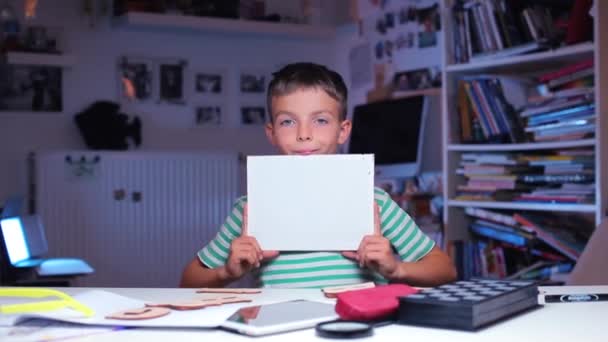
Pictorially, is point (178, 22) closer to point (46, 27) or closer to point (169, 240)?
point (46, 27)

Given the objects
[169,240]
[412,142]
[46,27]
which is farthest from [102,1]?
[412,142]

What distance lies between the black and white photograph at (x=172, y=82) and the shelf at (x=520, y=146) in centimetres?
181

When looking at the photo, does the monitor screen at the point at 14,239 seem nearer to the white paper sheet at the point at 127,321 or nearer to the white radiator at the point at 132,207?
the white radiator at the point at 132,207

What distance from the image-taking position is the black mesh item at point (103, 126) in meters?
4.10

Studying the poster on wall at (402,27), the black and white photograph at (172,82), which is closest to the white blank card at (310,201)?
the poster on wall at (402,27)

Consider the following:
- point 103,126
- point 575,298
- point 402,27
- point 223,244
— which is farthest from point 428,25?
point 575,298

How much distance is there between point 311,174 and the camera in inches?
49.4

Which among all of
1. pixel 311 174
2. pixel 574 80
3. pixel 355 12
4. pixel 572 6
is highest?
pixel 355 12

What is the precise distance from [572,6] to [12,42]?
261cm

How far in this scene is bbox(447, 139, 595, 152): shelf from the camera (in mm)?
2643

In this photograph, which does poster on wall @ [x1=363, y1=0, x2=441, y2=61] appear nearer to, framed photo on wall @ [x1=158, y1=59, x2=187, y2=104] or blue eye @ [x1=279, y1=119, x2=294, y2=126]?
framed photo on wall @ [x1=158, y1=59, x2=187, y2=104]

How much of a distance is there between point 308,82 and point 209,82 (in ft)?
9.93

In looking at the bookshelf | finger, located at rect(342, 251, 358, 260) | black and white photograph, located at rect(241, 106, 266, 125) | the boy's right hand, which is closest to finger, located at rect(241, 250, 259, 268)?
the boy's right hand

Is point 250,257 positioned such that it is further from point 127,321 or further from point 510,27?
point 510,27
